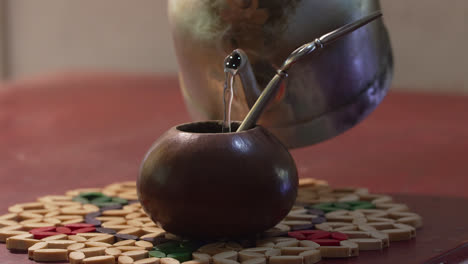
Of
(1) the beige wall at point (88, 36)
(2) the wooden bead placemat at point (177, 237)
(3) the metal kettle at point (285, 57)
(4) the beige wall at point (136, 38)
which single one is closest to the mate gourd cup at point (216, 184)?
(2) the wooden bead placemat at point (177, 237)

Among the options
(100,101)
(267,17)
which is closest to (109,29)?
(100,101)

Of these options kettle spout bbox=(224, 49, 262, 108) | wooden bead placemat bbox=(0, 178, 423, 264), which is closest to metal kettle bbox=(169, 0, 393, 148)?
kettle spout bbox=(224, 49, 262, 108)

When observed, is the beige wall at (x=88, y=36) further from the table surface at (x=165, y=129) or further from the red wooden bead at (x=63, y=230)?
the red wooden bead at (x=63, y=230)

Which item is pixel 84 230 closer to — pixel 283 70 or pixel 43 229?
pixel 43 229

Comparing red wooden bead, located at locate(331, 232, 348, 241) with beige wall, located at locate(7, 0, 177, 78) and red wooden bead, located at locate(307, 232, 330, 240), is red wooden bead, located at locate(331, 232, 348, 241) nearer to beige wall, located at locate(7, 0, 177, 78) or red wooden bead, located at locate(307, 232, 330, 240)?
red wooden bead, located at locate(307, 232, 330, 240)

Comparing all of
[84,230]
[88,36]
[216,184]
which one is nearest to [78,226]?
[84,230]

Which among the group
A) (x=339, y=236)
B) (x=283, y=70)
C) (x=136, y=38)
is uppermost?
(x=136, y=38)
